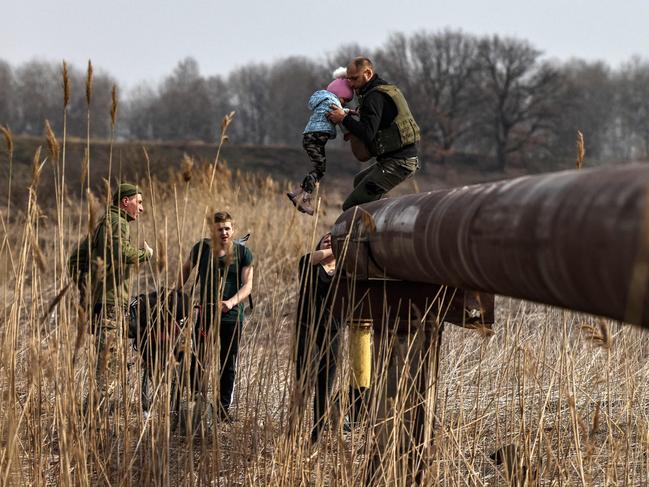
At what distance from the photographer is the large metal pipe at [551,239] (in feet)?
3.04

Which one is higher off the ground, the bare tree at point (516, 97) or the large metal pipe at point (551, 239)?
the bare tree at point (516, 97)

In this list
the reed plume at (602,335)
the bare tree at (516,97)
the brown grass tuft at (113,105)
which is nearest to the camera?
the reed plume at (602,335)

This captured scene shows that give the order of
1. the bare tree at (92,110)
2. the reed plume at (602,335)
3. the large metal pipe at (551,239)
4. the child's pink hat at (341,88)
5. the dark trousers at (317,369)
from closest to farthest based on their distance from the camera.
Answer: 1. the large metal pipe at (551,239)
2. the reed plume at (602,335)
3. the dark trousers at (317,369)
4. the child's pink hat at (341,88)
5. the bare tree at (92,110)

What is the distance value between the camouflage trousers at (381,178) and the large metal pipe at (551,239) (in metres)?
1.92

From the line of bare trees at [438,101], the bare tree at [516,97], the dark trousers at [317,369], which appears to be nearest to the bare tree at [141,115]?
the line of bare trees at [438,101]

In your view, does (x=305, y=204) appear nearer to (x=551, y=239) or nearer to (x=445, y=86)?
(x=551, y=239)

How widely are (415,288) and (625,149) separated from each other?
62853 mm

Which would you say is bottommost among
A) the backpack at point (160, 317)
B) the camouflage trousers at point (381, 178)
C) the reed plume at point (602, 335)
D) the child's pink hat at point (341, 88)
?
the backpack at point (160, 317)

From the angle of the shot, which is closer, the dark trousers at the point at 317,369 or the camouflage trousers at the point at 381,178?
the dark trousers at the point at 317,369

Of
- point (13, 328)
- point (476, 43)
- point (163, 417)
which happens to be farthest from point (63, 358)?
point (476, 43)

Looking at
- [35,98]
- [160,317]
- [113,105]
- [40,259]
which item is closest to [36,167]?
[113,105]

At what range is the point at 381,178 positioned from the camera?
3.55m

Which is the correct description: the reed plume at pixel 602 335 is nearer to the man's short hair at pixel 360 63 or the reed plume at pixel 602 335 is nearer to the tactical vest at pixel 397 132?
the tactical vest at pixel 397 132

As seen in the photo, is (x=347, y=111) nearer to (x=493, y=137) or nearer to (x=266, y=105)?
(x=493, y=137)
